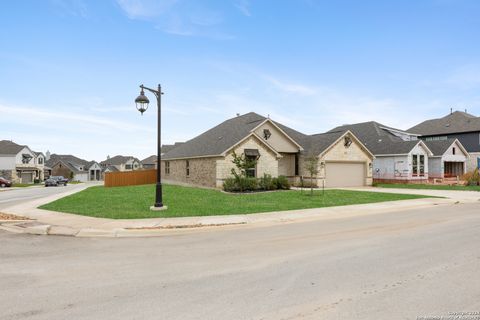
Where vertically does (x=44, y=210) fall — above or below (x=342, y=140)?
below

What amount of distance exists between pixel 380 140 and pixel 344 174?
1087cm

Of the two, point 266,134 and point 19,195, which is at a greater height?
point 266,134

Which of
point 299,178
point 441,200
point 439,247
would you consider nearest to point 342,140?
point 299,178

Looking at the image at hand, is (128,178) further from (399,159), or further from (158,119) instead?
(399,159)

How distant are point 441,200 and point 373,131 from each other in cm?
2459

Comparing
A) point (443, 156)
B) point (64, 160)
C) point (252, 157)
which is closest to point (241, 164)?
point (252, 157)

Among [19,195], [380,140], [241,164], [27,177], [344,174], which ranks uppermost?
[380,140]

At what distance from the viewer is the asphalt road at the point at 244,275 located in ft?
14.7

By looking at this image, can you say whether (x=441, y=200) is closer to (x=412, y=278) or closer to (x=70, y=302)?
(x=412, y=278)

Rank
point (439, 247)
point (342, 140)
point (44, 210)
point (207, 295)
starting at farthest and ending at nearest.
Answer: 1. point (342, 140)
2. point (44, 210)
3. point (439, 247)
4. point (207, 295)

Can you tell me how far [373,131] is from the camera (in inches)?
1663

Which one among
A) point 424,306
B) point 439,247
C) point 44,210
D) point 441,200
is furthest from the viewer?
point 441,200

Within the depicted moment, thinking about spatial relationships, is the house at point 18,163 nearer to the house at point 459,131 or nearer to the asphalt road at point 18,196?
the asphalt road at point 18,196

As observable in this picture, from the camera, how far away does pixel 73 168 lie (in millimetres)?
85250
